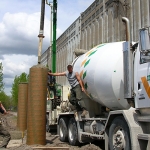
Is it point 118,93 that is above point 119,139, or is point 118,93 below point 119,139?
above

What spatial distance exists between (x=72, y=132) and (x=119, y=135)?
4.25 metres

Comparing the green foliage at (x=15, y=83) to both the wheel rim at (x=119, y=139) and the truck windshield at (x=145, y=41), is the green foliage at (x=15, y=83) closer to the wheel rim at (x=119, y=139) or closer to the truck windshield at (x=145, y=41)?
the wheel rim at (x=119, y=139)

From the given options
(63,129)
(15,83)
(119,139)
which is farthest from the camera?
(15,83)

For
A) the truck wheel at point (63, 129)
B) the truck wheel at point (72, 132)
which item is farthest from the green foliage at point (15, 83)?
the truck wheel at point (72, 132)

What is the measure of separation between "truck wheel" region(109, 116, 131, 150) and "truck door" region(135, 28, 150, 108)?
1.89ft

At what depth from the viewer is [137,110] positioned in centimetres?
670

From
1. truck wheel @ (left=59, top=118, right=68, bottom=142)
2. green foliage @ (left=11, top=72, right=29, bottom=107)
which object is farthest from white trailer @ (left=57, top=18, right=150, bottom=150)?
green foliage @ (left=11, top=72, right=29, bottom=107)

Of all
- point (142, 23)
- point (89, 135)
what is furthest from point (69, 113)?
point (142, 23)

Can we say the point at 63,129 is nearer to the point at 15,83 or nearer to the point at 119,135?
the point at 119,135

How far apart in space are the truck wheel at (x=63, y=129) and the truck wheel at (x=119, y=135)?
4567 mm

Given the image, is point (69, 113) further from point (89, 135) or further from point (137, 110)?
point (137, 110)

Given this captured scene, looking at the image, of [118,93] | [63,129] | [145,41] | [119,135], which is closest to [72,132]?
[63,129]

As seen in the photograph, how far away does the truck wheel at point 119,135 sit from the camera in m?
6.53

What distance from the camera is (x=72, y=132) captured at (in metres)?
10.8
